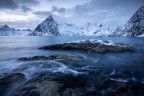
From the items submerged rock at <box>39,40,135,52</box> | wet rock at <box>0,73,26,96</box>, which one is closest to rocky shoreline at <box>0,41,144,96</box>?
wet rock at <box>0,73,26,96</box>

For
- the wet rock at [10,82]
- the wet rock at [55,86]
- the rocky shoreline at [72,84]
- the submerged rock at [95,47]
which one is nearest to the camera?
the wet rock at [55,86]

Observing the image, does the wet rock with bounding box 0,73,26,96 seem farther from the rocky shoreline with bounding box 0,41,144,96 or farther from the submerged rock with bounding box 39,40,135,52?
the submerged rock with bounding box 39,40,135,52

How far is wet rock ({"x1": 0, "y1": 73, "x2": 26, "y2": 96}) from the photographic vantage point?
13.5 m

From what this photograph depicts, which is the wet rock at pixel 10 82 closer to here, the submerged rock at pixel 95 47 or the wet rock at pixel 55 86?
the wet rock at pixel 55 86

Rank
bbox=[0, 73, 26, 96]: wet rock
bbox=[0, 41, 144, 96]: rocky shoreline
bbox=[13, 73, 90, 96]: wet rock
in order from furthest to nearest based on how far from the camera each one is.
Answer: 1. bbox=[0, 73, 26, 96]: wet rock
2. bbox=[0, 41, 144, 96]: rocky shoreline
3. bbox=[13, 73, 90, 96]: wet rock

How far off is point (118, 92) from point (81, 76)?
16.3 feet

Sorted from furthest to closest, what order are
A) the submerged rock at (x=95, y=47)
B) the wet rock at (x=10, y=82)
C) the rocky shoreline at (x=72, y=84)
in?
the submerged rock at (x=95, y=47), the wet rock at (x=10, y=82), the rocky shoreline at (x=72, y=84)

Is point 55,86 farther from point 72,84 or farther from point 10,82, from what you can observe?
point 10,82

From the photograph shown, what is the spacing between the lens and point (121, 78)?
1695 cm

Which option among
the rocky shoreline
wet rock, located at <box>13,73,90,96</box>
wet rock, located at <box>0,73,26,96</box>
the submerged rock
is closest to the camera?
wet rock, located at <box>13,73,90,96</box>

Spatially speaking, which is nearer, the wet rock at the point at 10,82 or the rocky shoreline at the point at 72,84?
the rocky shoreline at the point at 72,84

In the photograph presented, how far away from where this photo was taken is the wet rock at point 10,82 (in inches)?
532

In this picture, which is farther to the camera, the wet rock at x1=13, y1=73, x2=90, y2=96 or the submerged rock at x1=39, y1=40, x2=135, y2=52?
the submerged rock at x1=39, y1=40, x2=135, y2=52

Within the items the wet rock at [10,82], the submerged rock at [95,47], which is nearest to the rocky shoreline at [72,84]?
the wet rock at [10,82]
